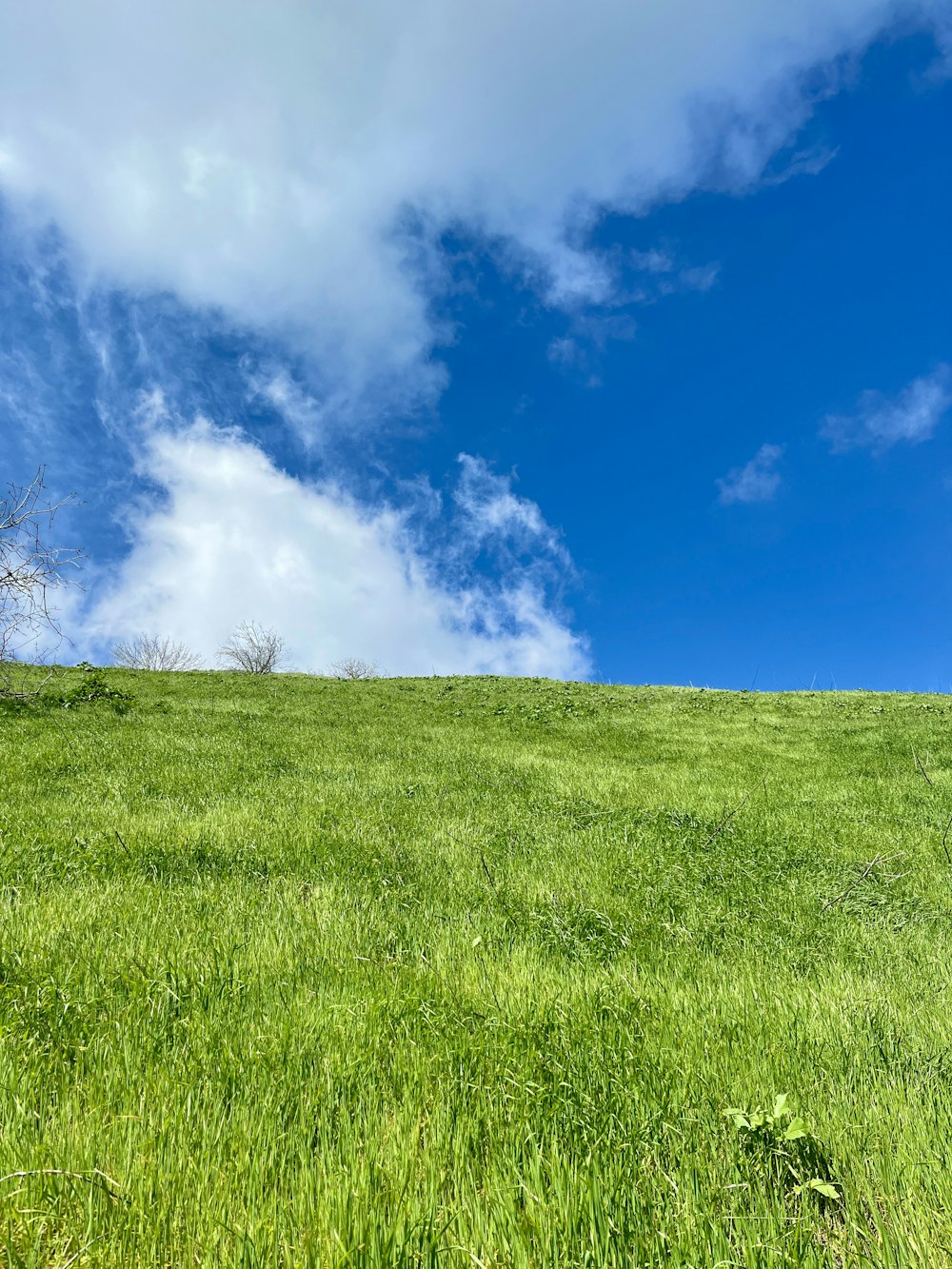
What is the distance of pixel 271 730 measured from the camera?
58.6ft

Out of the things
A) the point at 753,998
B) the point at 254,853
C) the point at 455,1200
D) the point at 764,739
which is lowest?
the point at 455,1200

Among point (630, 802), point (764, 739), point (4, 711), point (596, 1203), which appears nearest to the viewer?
point (596, 1203)

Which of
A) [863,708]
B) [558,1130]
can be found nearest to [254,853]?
[558,1130]

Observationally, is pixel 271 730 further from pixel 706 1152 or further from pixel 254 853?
pixel 706 1152

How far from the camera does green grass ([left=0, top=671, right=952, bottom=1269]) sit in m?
2.32

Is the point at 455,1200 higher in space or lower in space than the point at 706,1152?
lower

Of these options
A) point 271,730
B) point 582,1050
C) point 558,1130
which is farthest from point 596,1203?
point 271,730

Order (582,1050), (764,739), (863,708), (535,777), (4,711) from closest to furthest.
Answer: (582,1050), (535,777), (4,711), (764,739), (863,708)

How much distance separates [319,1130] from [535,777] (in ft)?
32.2

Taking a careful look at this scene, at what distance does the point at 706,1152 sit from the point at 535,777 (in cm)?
962

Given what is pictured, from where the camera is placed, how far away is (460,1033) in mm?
3611

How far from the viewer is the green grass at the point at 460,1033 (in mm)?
2322

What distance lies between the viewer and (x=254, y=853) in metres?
6.92

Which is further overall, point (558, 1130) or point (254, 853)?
point (254, 853)
